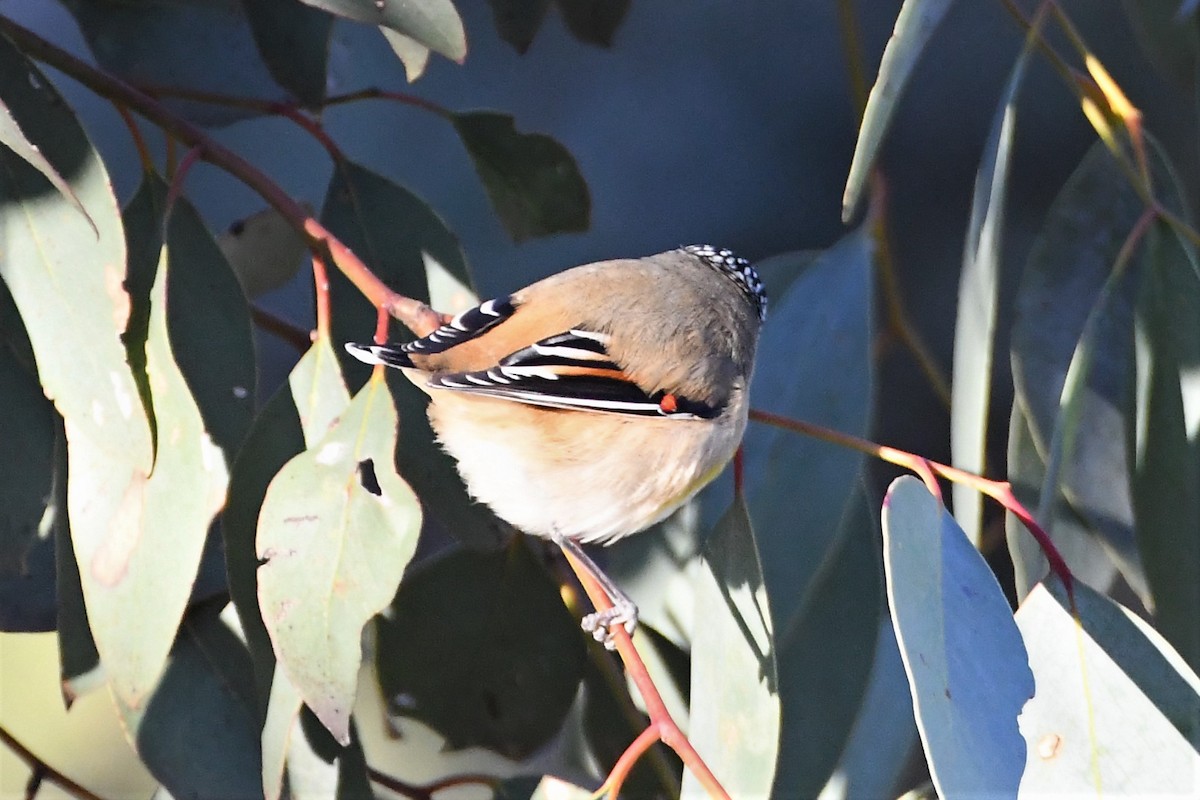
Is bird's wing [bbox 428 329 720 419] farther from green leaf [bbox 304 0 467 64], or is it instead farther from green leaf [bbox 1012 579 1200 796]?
green leaf [bbox 1012 579 1200 796]

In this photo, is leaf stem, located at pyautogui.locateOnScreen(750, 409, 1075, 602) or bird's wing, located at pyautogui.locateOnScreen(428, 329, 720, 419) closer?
leaf stem, located at pyautogui.locateOnScreen(750, 409, 1075, 602)

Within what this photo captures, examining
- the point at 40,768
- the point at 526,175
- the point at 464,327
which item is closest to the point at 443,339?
the point at 464,327

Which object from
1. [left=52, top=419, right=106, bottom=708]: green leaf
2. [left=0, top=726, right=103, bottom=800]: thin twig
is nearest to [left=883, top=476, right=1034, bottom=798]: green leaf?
[left=52, top=419, right=106, bottom=708]: green leaf

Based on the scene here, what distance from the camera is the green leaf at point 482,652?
146 centimetres

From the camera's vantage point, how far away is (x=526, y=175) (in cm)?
152

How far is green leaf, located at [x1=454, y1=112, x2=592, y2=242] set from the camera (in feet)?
4.97

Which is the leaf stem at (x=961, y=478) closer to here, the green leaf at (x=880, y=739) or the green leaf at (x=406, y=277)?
the green leaf at (x=880, y=739)

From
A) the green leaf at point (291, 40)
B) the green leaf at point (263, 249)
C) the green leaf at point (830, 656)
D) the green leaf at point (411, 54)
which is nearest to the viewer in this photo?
the green leaf at point (411, 54)

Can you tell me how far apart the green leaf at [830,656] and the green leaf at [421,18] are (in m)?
0.61

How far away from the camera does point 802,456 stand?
1.37 m

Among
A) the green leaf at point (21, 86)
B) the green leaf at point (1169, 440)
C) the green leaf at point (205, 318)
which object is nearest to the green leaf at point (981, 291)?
the green leaf at point (1169, 440)

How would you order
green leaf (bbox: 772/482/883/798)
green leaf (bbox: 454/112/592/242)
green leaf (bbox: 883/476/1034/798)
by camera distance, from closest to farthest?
green leaf (bbox: 883/476/1034/798), green leaf (bbox: 772/482/883/798), green leaf (bbox: 454/112/592/242)

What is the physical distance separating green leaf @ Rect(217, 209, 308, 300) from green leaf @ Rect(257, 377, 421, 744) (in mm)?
572

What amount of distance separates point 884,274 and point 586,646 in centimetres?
58
